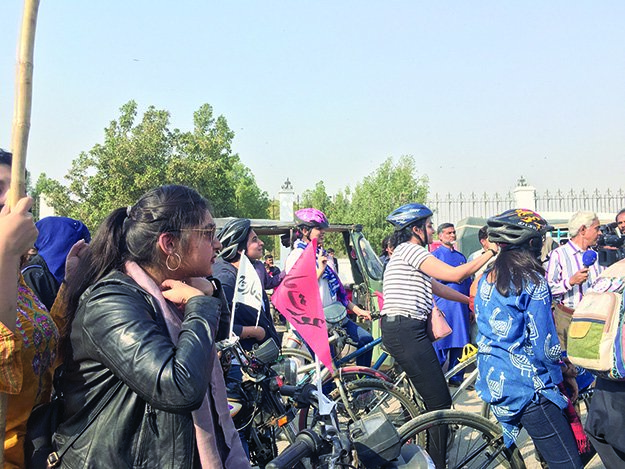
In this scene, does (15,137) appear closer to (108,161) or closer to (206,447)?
(206,447)

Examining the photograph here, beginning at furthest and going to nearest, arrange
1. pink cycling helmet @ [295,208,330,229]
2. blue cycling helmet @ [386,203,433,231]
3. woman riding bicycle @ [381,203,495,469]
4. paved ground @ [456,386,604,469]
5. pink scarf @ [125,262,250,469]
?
pink cycling helmet @ [295,208,330,229]
paved ground @ [456,386,604,469]
blue cycling helmet @ [386,203,433,231]
woman riding bicycle @ [381,203,495,469]
pink scarf @ [125,262,250,469]

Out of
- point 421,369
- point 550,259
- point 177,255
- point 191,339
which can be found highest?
point 177,255

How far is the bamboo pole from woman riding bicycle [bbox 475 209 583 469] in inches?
94.4

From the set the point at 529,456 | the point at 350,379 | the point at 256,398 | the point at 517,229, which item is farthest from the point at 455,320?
the point at 256,398

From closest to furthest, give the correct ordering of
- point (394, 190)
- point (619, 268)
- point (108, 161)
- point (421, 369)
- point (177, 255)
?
point (177, 255) → point (619, 268) → point (421, 369) → point (108, 161) → point (394, 190)

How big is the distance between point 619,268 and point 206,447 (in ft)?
6.32

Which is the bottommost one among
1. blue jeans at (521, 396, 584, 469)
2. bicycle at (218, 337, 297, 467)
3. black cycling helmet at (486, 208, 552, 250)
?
blue jeans at (521, 396, 584, 469)

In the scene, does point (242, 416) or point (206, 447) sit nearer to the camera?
point (206, 447)

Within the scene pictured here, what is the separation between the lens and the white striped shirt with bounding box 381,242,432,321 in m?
4.15

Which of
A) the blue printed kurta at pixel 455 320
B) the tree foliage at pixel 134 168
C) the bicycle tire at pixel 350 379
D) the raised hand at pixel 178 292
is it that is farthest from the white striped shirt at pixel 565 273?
the tree foliage at pixel 134 168

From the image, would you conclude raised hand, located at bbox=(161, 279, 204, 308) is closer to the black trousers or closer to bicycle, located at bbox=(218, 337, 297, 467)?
bicycle, located at bbox=(218, 337, 297, 467)

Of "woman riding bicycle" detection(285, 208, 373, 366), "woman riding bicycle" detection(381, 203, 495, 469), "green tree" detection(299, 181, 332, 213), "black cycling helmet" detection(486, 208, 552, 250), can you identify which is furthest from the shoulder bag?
"green tree" detection(299, 181, 332, 213)

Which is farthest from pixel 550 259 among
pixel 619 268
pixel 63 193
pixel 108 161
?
pixel 63 193

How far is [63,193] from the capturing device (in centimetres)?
2119
